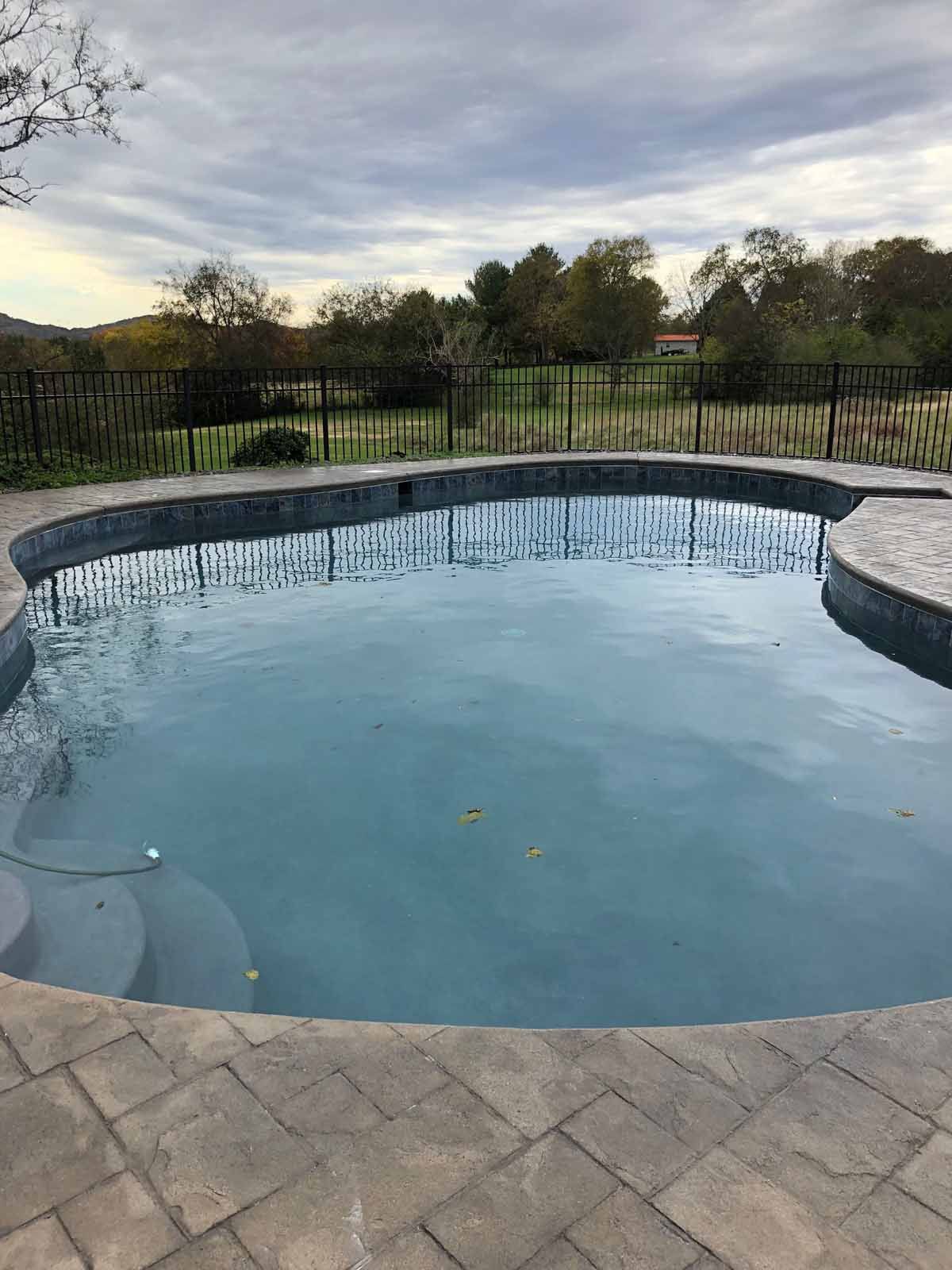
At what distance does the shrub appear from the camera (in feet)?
47.1

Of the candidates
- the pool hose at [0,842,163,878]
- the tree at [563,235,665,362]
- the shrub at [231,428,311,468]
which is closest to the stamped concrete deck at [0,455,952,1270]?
the pool hose at [0,842,163,878]

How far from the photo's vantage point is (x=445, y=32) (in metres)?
9.90

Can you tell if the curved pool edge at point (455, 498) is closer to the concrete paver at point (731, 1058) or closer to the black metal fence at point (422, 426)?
the black metal fence at point (422, 426)

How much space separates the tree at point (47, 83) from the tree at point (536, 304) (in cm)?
3053

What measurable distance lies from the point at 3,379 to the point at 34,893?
1782 cm

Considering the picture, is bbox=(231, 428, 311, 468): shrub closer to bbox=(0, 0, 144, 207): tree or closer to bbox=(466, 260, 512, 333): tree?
bbox=(0, 0, 144, 207): tree

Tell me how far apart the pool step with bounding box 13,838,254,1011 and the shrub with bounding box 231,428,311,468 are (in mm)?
11257

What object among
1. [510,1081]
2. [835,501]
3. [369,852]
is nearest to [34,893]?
[369,852]

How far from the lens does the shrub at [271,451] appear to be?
14359 mm

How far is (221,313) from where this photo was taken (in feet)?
117

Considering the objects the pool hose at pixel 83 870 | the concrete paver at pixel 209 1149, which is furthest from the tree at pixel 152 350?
the concrete paver at pixel 209 1149

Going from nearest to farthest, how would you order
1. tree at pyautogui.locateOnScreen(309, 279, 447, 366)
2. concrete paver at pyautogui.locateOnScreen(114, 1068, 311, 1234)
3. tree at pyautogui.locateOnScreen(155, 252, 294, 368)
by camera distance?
concrete paver at pyautogui.locateOnScreen(114, 1068, 311, 1234) → tree at pyautogui.locateOnScreen(309, 279, 447, 366) → tree at pyautogui.locateOnScreen(155, 252, 294, 368)

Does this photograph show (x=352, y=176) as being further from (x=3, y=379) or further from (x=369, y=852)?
(x=369, y=852)

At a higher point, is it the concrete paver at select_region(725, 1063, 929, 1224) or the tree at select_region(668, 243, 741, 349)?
the tree at select_region(668, 243, 741, 349)
